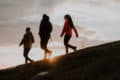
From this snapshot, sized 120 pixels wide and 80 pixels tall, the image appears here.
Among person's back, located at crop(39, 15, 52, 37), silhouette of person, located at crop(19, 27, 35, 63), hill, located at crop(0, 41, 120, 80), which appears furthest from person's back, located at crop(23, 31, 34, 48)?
hill, located at crop(0, 41, 120, 80)

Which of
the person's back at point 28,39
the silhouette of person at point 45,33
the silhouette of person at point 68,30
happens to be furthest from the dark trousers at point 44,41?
the person's back at point 28,39

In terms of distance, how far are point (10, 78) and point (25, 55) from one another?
334cm

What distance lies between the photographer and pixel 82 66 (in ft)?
82.9

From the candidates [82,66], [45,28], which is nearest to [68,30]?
[45,28]

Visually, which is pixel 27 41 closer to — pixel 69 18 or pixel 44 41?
pixel 44 41

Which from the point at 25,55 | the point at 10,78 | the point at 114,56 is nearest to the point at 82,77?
the point at 114,56

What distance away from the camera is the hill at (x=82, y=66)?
23359 millimetres

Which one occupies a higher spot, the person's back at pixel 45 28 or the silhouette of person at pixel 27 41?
the person's back at pixel 45 28

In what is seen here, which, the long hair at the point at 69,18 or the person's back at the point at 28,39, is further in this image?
the person's back at the point at 28,39

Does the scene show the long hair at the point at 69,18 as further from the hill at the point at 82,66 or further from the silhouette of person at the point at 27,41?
the silhouette of person at the point at 27,41

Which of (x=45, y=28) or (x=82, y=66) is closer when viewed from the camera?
(x=82, y=66)

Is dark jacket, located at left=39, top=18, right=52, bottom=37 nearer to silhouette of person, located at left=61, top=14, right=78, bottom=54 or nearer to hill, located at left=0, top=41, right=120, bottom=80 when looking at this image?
silhouette of person, located at left=61, top=14, right=78, bottom=54

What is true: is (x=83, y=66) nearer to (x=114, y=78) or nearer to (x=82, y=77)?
(x=82, y=77)

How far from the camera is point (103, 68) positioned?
23.7 metres
